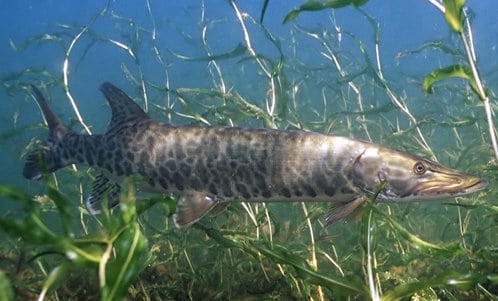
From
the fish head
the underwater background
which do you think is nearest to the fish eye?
the fish head

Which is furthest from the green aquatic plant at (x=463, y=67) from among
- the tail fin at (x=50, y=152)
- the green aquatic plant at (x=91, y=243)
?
the tail fin at (x=50, y=152)

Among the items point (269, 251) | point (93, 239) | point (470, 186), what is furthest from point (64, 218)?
point (470, 186)

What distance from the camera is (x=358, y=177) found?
359 centimetres

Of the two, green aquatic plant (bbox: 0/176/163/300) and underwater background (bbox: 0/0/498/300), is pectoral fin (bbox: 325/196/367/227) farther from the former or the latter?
green aquatic plant (bbox: 0/176/163/300)

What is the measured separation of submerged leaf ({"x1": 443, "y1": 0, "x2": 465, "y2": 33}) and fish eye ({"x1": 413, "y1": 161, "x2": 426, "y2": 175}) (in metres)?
1.51

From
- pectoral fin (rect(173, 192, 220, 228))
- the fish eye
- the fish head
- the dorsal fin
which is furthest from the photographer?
the dorsal fin

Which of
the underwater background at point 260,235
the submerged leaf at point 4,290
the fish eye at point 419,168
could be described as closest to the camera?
the submerged leaf at point 4,290

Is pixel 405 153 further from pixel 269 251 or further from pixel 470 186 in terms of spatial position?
pixel 269 251

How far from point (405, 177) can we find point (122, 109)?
8.72 feet

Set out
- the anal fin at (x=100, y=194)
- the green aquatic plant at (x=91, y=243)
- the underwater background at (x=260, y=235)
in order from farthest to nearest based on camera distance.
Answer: the anal fin at (x=100, y=194), the underwater background at (x=260, y=235), the green aquatic plant at (x=91, y=243)

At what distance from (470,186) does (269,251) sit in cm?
178

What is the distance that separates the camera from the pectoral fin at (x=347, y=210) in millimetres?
3365

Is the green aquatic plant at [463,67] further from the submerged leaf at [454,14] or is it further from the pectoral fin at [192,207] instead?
the pectoral fin at [192,207]

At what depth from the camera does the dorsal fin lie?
431 centimetres
